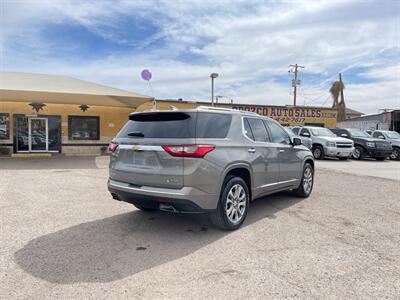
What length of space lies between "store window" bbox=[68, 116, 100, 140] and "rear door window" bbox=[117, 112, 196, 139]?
15.0m

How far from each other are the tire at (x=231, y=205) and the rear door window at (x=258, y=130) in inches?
36.4

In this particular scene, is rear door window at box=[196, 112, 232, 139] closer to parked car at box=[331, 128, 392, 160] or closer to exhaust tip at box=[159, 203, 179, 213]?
exhaust tip at box=[159, 203, 179, 213]

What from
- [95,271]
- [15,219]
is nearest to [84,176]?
[15,219]

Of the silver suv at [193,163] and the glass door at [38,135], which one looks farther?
the glass door at [38,135]

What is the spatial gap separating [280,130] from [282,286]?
3777 millimetres

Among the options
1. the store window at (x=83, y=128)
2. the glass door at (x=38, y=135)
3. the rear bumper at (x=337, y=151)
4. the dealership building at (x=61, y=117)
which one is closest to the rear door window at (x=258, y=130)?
the dealership building at (x=61, y=117)

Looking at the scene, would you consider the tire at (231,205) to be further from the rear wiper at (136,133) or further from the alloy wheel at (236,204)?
the rear wiper at (136,133)

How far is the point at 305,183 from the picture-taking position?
7.41 metres

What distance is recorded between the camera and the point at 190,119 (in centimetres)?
448

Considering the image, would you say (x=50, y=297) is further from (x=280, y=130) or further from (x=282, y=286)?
(x=280, y=130)

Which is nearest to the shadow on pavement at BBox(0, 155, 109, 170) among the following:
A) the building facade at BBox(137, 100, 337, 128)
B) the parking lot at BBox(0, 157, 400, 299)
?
the parking lot at BBox(0, 157, 400, 299)

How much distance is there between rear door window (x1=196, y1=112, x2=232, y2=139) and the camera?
4.46 m

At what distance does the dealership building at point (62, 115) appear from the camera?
15125 millimetres

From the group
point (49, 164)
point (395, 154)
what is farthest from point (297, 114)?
point (49, 164)
